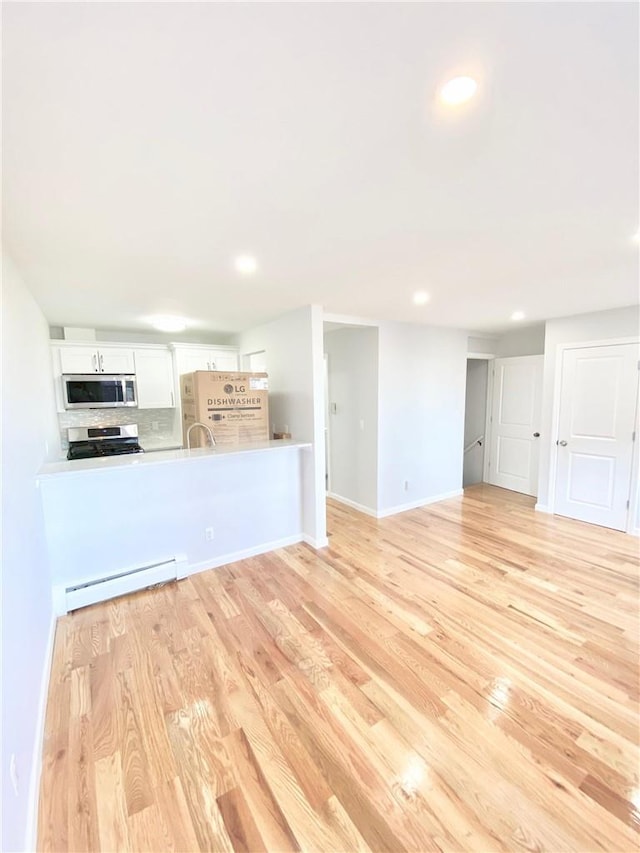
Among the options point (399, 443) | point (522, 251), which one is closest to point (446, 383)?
point (399, 443)

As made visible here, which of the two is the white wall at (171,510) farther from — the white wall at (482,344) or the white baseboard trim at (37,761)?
the white wall at (482,344)

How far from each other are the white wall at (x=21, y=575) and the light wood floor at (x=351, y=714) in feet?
0.60

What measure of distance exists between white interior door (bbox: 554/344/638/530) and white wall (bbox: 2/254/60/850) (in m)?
5.10

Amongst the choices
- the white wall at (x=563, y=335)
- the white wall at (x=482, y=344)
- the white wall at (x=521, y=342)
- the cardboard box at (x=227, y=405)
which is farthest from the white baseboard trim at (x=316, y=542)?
the white wall at (x=521, y=342)

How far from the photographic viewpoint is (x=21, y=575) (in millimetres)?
1609

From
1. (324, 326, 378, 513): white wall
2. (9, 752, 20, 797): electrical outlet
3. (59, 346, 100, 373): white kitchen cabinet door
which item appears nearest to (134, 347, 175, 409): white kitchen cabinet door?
(59, 346, 100, 373): white kitchen cabinet door

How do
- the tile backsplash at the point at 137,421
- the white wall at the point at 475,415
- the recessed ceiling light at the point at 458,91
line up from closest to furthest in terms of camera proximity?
the recessed ceiling light at the point at 458,91 → the tile backsplash at the point at 137,421 → the white wall at the point at 475,415

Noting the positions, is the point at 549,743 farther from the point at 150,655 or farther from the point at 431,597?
the point at 150,655

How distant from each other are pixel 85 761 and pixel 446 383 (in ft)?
15.9

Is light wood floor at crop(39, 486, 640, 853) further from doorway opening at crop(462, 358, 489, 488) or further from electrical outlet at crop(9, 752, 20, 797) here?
doorway opening at crop(462, 358, 489, 488)

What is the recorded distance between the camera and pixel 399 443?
4520 millimetres

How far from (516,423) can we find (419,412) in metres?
1.78

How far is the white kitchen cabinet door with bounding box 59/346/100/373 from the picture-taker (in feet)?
13.3

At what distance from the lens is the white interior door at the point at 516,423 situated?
5086 mm
